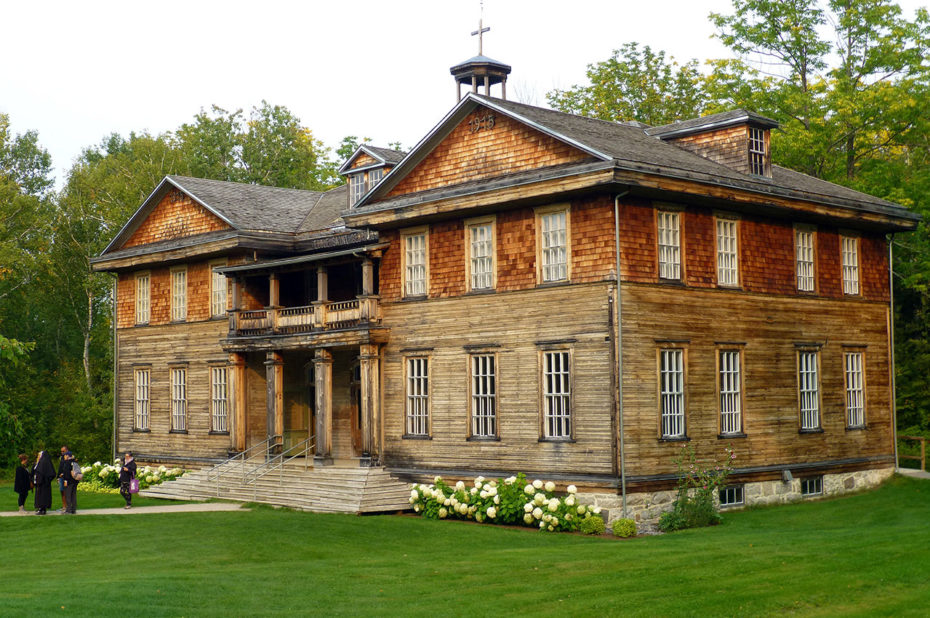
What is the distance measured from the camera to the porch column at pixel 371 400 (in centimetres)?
3294

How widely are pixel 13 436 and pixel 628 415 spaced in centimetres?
1515

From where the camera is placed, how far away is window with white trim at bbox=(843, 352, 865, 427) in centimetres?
3391

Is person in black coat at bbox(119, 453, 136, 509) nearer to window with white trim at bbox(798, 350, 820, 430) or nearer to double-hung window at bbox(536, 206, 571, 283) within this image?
double-hung window at bbox(536, 206, 571, 283)

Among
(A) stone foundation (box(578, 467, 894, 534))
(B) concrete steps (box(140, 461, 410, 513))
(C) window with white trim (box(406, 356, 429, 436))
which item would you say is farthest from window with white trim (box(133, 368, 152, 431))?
(A) stone foundation (box(578, 467, 894, 534))

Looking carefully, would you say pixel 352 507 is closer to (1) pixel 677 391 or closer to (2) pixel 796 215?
(1) pixel 677 391

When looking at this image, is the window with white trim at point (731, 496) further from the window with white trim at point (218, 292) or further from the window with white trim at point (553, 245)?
the window with white trim at point (218, 292)

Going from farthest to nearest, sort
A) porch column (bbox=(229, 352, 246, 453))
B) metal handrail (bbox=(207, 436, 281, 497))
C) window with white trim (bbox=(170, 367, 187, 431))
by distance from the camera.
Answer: window with white trim (bbox=(170, 367, 187, 431)) < porch column (bbox=(229, 352, 246, 453)) < metal handrail (bbox=(207, 436, 281, 497))

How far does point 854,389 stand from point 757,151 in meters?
7.54

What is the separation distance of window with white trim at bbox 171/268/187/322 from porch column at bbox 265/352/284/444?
6380 mm

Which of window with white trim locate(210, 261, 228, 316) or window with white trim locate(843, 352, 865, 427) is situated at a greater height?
window with white trim locate(210, 261, 228, 316)

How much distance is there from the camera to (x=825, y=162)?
47625mm

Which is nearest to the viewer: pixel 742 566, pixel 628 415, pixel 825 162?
pixel 742 566

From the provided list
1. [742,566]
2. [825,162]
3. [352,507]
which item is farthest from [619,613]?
[825,162]

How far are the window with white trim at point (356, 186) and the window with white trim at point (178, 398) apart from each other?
8.34 metres
